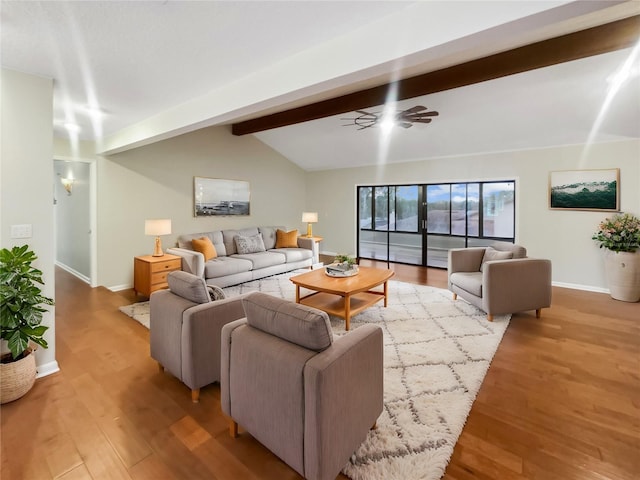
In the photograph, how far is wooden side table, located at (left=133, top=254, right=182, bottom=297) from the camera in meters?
4.48

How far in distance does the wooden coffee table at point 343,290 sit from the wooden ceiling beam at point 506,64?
2.35 meters

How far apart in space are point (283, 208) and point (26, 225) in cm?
557

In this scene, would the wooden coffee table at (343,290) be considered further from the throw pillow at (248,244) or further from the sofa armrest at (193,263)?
the throw pillow at (248,244)

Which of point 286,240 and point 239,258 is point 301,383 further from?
point 286,240

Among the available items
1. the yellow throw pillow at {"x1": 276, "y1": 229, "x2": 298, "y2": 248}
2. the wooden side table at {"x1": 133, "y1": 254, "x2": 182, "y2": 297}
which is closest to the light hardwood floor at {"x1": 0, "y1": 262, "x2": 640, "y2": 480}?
the wooden side table at {"x1": 133, "y1": 254, "x2": 182, "y2": 297}

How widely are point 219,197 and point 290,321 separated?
5.18 m

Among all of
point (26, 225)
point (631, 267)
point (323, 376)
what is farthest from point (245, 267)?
point (631, 267)

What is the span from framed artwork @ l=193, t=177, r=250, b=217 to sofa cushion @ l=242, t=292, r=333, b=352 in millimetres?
4645

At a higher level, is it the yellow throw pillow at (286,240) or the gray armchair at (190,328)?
the yellow throw pillow at (286,240)

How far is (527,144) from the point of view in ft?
17.1

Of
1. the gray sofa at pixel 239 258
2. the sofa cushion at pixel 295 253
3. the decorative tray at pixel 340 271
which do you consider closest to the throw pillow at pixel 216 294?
the decorative tray at pixel 340 271

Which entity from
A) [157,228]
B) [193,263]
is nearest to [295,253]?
[193,263]

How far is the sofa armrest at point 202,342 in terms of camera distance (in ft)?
7.14

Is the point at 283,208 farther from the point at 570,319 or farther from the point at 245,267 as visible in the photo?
the point at 570,319
